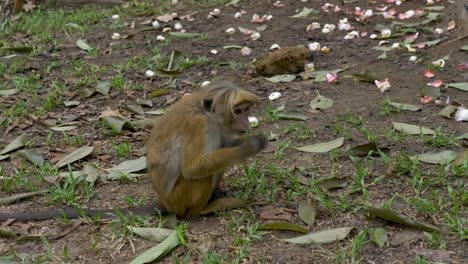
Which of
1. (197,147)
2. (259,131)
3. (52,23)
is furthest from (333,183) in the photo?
(52,23)

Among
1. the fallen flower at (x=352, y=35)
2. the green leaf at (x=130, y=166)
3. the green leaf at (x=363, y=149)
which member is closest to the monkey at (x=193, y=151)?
the green leaf at (x=130, y=166)

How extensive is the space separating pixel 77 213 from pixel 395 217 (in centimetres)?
221

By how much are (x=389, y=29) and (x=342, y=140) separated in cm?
329

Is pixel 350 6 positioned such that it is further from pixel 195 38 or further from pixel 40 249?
pixel 40 249

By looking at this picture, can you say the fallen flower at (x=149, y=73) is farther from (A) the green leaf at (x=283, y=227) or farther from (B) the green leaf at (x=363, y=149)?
(A) the green leaf at (x=283, y=227)

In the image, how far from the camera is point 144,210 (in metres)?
4.45

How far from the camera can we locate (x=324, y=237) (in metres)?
3.92

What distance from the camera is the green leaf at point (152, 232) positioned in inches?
161

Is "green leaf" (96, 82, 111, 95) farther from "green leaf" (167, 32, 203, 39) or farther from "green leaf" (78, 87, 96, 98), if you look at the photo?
"green leaf" (167, 32, 203, 39)

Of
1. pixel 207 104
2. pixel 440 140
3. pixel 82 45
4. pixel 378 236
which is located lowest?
pixel 82 45

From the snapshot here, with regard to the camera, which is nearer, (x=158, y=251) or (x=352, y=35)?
(x=158, y=251)

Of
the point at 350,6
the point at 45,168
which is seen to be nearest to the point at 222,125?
the point at 45,168

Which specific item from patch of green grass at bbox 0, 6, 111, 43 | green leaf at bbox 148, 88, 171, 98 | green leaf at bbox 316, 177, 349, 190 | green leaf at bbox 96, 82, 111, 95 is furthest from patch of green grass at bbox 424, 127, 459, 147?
patch of green grass at bbox 0, 6, 111, 43

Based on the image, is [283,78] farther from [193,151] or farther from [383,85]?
[193,151]
